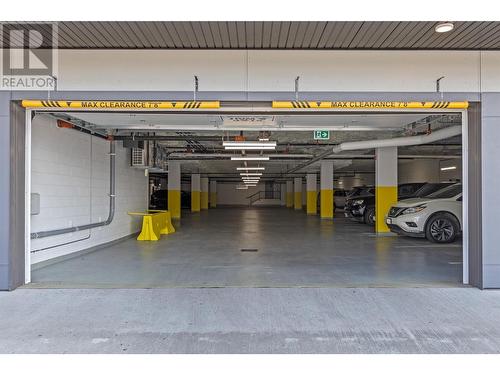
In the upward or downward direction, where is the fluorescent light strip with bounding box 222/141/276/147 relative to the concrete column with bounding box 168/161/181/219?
upward

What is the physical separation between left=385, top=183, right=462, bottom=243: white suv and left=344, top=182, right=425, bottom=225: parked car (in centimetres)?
424

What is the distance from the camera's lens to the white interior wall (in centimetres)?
502

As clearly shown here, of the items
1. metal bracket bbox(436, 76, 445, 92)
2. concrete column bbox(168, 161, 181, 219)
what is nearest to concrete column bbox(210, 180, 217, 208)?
concrete column bbox(168, 161, 181, 219)

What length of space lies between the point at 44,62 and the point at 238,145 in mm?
4385

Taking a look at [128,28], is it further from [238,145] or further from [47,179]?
[238,145]

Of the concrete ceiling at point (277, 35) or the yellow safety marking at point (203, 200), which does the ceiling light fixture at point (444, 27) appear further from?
the yellow safety marking at point (203, 200)

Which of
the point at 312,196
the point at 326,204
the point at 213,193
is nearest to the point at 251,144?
the point at 326,204

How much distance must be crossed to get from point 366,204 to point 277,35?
Result: 1097cm

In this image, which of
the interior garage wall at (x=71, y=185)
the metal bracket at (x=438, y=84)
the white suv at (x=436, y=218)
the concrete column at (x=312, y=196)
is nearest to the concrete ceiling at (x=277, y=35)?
the metal bracket at (x=438, y=84)

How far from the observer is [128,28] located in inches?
171

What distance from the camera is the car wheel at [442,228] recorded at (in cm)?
925

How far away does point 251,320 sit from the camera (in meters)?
3.76

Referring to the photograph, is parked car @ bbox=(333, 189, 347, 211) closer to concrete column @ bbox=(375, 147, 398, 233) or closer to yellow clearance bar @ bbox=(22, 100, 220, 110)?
concrete column @ bbox=(375, 147, 398, 233)

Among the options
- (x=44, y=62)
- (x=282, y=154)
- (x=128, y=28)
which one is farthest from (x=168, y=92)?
(x=282, y=154)
